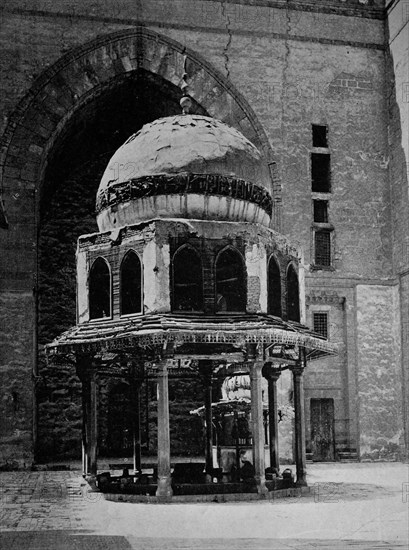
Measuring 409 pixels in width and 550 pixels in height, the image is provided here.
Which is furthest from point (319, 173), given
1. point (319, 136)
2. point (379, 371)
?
point (379, 371)

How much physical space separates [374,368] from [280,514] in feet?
37.0

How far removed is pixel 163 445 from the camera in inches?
427

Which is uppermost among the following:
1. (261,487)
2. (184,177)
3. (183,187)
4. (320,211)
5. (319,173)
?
(319,173)

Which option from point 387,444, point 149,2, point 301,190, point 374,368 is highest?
point 149,2

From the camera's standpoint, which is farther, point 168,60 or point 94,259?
point 168,60

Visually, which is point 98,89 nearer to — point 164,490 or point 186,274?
point 186,274

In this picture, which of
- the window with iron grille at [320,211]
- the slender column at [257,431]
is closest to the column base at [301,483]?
the slender column at [257,431]

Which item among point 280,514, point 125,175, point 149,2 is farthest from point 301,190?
point 280,514

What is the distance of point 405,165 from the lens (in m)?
19.9

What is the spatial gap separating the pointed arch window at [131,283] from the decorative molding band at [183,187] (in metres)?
0.89

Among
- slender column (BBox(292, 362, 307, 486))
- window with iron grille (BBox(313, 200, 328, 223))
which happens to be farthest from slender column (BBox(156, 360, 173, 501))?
window with iron grille (BBox(313, 200, 328, 223))

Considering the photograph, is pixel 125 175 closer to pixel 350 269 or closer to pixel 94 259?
pixel 94 259

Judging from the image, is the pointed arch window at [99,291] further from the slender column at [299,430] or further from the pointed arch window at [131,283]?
the slender column at [299,430]

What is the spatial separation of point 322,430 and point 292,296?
8.25 meters
